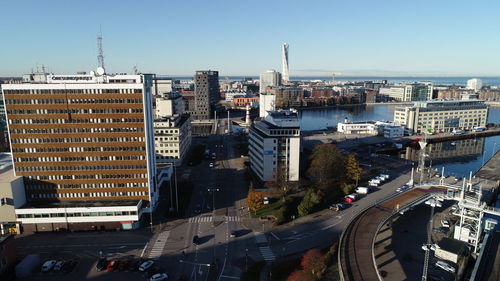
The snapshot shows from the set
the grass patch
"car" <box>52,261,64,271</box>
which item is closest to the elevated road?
the grass patch

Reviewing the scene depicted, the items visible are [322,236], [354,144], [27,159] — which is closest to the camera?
[322,236]

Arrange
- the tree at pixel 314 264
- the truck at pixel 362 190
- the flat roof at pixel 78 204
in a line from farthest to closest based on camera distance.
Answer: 1. the truck at pixel 362 190
2. the flat roof at pixel 78 204
3. the tree at pixel 314 264

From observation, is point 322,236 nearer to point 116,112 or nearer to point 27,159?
point 116,112

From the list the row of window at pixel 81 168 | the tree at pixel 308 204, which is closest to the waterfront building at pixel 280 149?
the tree at pixel 308 204

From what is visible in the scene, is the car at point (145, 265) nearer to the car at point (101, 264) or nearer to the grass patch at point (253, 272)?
the car at point (101, 264)

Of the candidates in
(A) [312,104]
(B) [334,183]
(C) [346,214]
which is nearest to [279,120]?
(B) [334,183]

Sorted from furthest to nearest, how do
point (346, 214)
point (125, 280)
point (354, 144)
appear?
point (354, 144)
point (346, 214)
point (125, 280)
